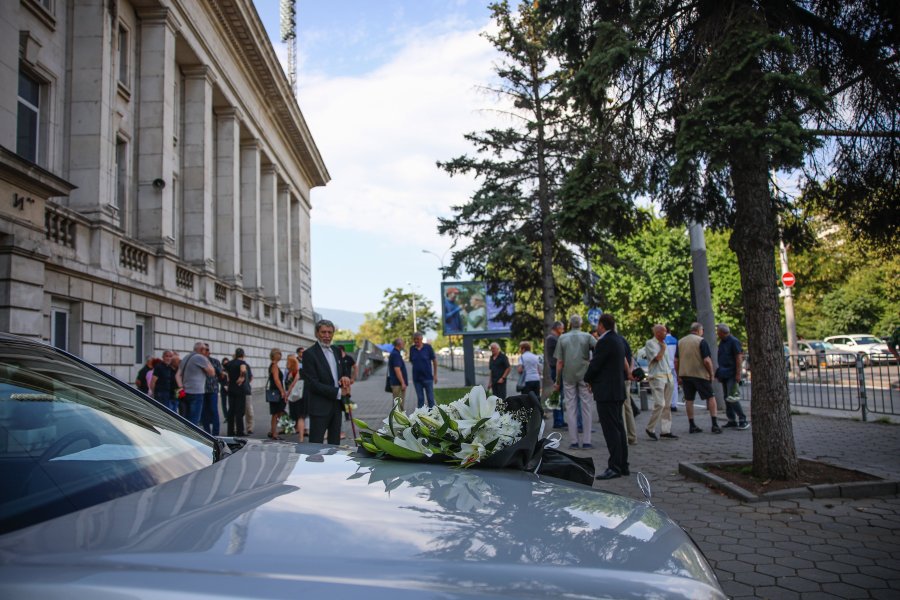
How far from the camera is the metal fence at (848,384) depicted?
Result: 12930 millimetres

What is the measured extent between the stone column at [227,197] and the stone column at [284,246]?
12379mm

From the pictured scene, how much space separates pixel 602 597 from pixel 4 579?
1264 mm

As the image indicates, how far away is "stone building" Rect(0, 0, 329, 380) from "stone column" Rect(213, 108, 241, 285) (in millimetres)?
68

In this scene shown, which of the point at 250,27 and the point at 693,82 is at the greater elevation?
the point at 250,27

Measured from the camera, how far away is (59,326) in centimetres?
1482

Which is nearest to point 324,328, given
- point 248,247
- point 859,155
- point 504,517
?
point 504,517

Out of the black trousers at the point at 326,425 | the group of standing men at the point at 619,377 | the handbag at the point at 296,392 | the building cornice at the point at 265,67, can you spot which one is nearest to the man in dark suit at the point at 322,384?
the black trousers at the point at 326,425

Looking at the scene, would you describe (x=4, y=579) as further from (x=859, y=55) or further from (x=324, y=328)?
(x=859, y=55)

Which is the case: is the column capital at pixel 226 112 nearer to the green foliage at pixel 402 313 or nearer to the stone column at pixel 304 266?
the stone column at pixel 304 266

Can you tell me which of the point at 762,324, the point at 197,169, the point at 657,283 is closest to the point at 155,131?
the point at 197,169

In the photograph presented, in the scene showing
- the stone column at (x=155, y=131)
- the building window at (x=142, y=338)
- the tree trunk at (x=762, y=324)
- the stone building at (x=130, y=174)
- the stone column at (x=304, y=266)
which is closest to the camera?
the tree trunk at (x=762, y=324)

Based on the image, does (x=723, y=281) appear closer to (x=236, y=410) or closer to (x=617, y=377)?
(x=236, y=410)

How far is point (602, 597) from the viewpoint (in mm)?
1364

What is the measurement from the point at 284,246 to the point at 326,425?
3777cm
